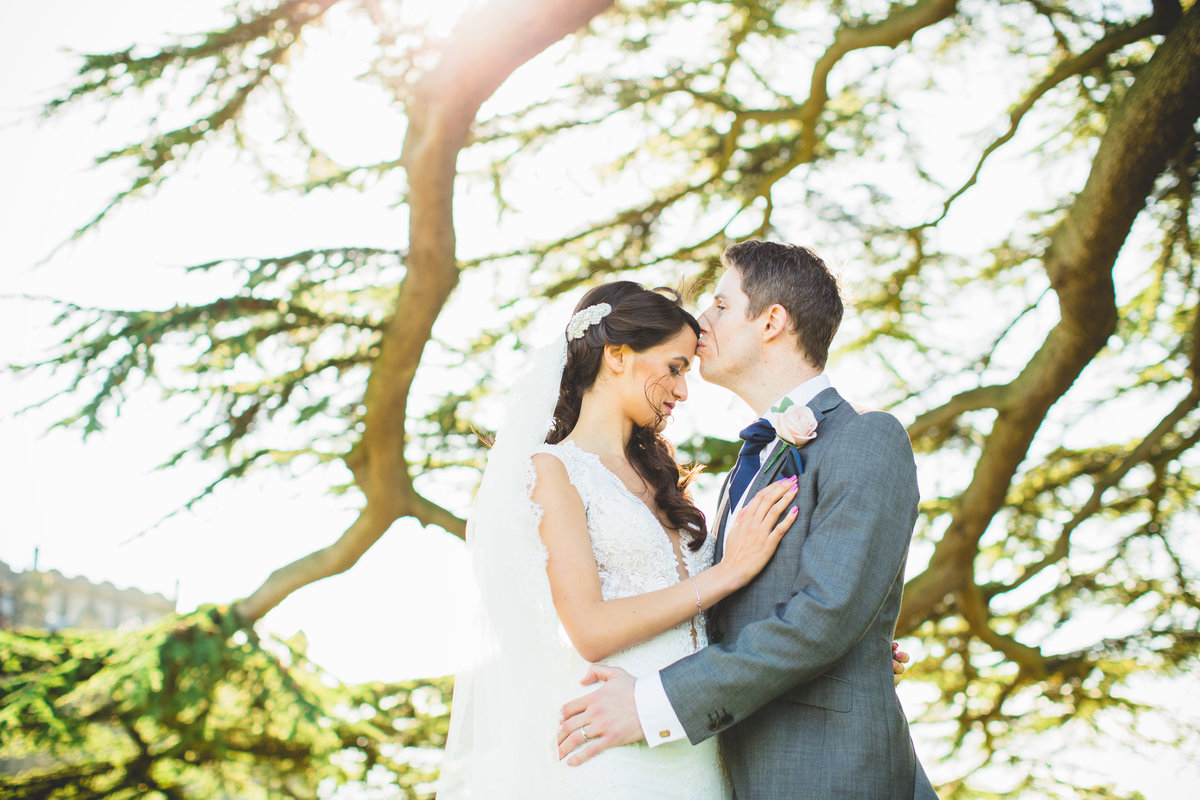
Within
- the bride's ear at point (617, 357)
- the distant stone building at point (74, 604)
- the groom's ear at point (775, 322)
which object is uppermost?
the distant stone building at point (74, 604)

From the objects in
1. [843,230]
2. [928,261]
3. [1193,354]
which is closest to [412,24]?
[843,230]

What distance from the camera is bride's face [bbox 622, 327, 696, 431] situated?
3285mm

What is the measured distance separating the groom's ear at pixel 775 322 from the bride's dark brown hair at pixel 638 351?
28 cm

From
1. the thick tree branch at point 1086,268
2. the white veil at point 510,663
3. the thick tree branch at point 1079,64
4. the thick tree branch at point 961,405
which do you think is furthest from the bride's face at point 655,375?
the thick tree branch at point 1079,64

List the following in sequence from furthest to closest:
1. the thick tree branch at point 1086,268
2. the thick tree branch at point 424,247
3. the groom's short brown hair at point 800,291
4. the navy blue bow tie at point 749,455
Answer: the thick tree branch at point 424,247 < the thick tree branch at point 1086,268 < the groom's short brown hair at point 800,291 < the navy blue bow tie at point 749,455

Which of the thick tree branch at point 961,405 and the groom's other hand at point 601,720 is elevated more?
the thick tree branch at point 961,405

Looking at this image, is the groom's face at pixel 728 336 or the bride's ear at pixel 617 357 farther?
the bride's ear at pixel 617 357

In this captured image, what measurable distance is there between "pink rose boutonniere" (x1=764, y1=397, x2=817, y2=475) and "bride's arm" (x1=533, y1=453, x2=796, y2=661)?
107 millimetres

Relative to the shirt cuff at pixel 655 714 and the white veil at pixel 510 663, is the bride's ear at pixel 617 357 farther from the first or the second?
the shirt cuff at pixel 655 714

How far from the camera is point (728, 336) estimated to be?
3.18m

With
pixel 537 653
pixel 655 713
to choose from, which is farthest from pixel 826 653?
pixel 537 653

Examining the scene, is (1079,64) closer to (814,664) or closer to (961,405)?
(961,405)

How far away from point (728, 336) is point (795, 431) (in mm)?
494

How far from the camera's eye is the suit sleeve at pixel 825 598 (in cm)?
251
